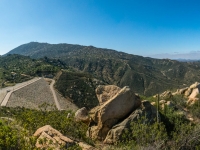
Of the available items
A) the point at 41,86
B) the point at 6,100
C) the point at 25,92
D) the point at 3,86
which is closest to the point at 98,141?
the point at 6,100

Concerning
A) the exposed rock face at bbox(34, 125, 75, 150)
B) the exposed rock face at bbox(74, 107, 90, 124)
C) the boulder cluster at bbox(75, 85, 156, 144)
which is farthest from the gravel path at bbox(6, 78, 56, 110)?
the exposed rock face at bbox(34, 125, 75, 150)

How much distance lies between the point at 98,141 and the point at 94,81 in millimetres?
82236

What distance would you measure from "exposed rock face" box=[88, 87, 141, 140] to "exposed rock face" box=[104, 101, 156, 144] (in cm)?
65

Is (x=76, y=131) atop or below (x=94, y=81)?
atop

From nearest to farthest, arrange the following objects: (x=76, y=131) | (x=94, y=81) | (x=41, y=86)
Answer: (x=76, y=131)
(x=41, y=86)
(x=94, y=81)

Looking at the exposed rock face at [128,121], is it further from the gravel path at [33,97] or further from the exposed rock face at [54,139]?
the gravel path at [33,97]

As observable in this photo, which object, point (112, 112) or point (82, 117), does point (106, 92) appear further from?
point (82, 117)

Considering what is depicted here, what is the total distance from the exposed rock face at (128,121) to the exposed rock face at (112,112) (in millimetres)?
653

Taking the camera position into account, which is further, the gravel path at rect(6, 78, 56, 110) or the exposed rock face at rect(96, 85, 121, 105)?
the gravel path at rect(6, 78, 56, 110)

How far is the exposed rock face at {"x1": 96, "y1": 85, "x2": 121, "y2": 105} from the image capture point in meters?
19.4

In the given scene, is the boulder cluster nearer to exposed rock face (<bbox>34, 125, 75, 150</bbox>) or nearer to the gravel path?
exposed rock face (<bbox>34, 125, 75, 150</bbox>)

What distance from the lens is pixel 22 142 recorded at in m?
9.75

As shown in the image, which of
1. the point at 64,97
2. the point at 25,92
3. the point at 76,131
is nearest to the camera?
the point at 76,131

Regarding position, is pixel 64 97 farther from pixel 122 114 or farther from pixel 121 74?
pixel 121 74
